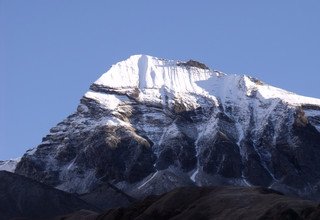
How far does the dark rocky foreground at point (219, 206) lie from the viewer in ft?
449

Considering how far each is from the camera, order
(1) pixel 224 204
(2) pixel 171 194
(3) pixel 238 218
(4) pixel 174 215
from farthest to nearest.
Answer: (2) pixel 171 194 → (4) pixel 174 215 → (1) pixel 224 204 → (3) pixel 238 218

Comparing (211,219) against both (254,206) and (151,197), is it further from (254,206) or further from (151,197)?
(151,197)

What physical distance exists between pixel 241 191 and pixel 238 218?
101 ft

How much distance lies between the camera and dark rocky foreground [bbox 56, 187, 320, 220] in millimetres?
136875

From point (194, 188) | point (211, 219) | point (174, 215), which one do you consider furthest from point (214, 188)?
point (211, 219)

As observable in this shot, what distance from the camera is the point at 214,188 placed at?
627ft

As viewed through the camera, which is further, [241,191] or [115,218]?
[115,218]

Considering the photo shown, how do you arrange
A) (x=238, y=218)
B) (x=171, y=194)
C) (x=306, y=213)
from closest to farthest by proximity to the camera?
(x=306, y=213), (x=238, y=218), (x=171, y=194)

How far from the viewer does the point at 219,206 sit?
536ft

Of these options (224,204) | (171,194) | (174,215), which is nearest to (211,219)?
(224,204)

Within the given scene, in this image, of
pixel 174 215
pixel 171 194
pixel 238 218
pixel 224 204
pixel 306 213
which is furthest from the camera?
pixel 171 194

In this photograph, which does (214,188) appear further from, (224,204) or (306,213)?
(306,213)

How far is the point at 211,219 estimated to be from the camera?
156500 millimetres

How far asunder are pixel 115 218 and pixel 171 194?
13764 millimetres
